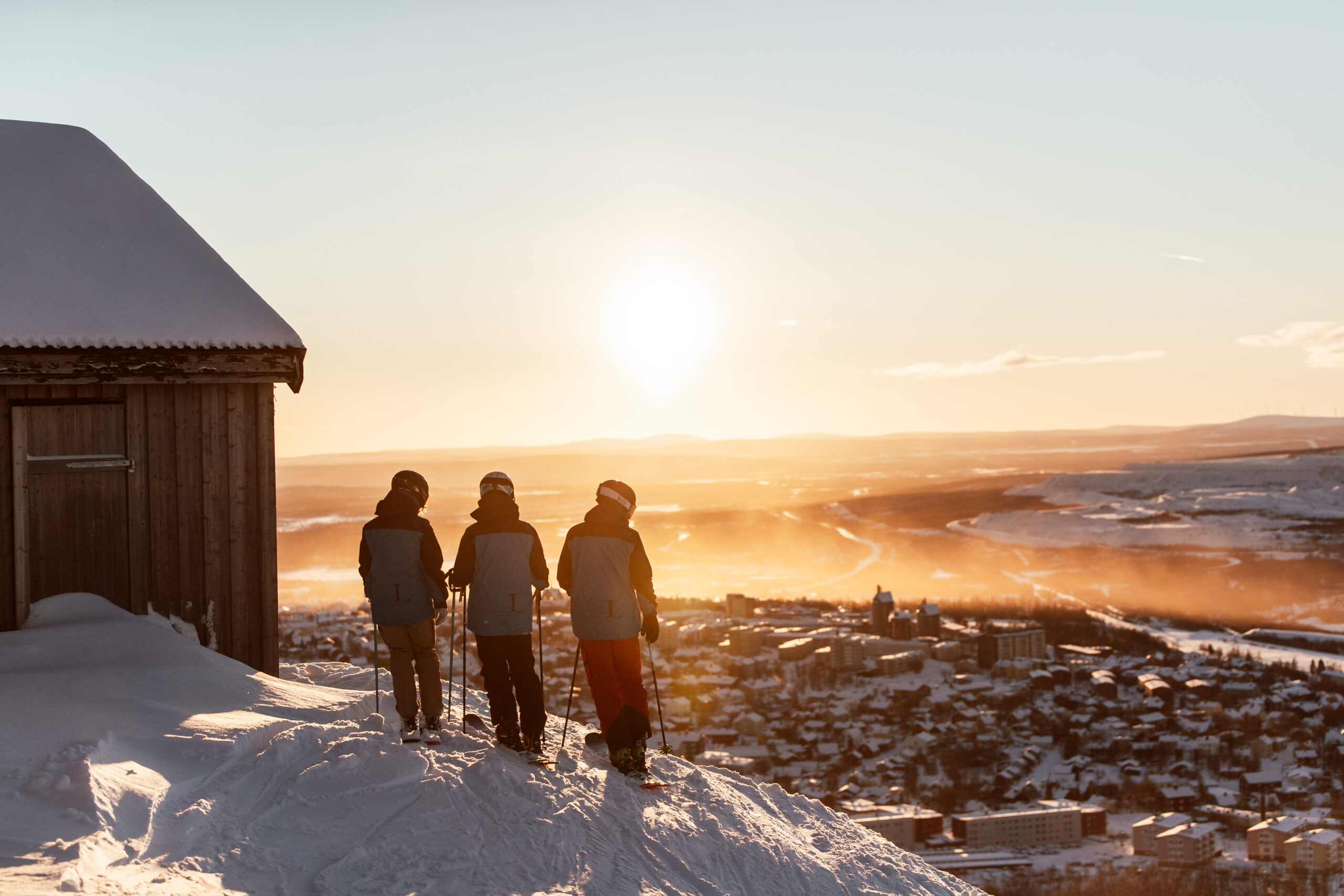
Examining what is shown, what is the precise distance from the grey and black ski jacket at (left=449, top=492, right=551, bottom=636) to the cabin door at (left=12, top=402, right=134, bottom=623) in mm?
3902

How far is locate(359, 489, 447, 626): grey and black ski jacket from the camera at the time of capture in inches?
250

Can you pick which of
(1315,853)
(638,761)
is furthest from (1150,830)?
(638,761)

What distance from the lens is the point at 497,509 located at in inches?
253

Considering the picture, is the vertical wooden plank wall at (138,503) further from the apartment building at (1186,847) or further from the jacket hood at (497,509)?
the apartment building at (1186,847)

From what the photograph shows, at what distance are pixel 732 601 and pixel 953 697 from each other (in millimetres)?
18442

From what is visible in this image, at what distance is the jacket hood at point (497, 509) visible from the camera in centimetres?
641

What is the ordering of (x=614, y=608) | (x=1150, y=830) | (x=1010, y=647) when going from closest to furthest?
(x=614, y=608)
(x=1150, y=830)
(x=1010, y=647)

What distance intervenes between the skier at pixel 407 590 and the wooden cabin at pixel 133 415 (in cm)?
305

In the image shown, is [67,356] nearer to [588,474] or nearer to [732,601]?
[732,601]

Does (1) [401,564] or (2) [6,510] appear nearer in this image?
(1) [401,564]

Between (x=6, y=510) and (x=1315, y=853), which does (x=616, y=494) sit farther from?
(x=1315, y=853)

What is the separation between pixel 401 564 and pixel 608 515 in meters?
1.36

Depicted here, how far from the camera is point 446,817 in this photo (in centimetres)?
535

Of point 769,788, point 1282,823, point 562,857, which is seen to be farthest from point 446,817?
point 1282,823
